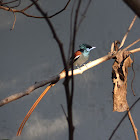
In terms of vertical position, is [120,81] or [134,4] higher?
[120,81]

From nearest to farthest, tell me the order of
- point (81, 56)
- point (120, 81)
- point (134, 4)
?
point (134, 4)
point (120, 81)
point (81, 56)

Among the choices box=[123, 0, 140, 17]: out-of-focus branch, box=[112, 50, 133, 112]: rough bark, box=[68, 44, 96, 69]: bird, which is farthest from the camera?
box=[68, 44, 96, 69]: bird

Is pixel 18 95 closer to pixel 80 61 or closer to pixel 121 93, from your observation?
pixel 121 93

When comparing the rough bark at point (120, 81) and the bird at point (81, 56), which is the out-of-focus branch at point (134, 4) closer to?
the rough bark at point (120, 81)

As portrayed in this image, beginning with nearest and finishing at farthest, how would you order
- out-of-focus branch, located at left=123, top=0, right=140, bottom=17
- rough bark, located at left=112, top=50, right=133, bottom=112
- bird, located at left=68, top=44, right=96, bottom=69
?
out-of-focus branch, located at left=123, top=0, right=140, bottom=17, rough bark, located at left=112, top=50, right=133, bottom=112, bird, located at left=68, top=44, right=96, bottom=69

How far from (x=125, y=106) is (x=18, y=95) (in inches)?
14.1

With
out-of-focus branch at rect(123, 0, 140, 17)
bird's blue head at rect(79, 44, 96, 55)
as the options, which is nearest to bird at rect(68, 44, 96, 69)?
bird's blue head at rect(79, 44, 96, 55)

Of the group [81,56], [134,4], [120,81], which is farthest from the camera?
[81,56]

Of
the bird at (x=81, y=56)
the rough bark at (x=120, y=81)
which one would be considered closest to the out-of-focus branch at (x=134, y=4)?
the rough bark at (x=120, y=81)

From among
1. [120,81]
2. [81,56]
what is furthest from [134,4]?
[81,56]

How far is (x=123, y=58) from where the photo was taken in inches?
35.2

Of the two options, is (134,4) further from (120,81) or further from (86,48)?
(86,48)

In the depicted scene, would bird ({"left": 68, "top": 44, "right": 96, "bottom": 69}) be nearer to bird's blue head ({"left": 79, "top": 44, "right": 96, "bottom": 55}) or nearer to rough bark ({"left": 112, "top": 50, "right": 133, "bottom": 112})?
bird's blue head ({"left": 79, "top": 44, "right": 96, "bottom": 55})

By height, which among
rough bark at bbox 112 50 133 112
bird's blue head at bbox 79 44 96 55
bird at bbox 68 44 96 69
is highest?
bird's blue head at bbox 79 44 96 55
